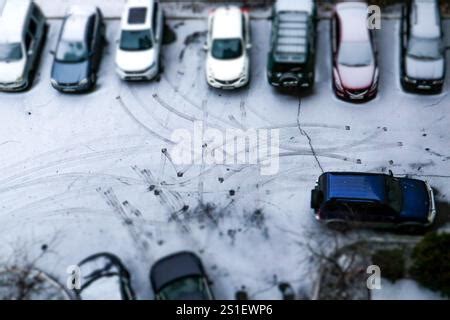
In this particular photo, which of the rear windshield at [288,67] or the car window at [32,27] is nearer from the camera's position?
the rear windshield at [288,67]

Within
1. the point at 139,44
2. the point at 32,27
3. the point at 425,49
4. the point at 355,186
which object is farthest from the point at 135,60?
the point at 425,49

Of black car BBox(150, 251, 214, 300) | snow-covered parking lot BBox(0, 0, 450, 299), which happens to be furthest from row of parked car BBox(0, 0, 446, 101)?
black car BBox(150, 251, 214, 300)

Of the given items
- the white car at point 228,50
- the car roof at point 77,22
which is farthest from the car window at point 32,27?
the white car at point 228,50

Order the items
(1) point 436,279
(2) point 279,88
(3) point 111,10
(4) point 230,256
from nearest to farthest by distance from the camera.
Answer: (1) point 436,279, (4) point 230,256, (2) point 279,88, (3) point 111,10

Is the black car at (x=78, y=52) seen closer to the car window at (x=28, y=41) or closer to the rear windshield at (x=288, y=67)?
the car window at (x=28, y=41)

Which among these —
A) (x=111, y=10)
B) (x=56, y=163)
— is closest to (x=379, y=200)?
(x=56, y=163)

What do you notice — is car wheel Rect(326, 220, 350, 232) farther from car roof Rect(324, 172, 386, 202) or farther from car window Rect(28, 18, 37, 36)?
car window Rect(28, 18, 37, 36)
